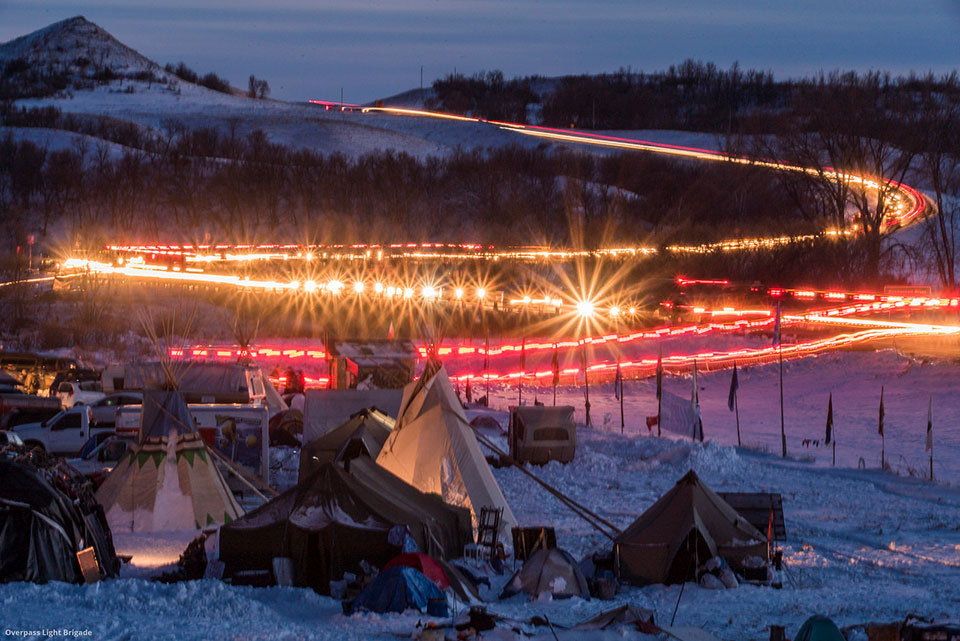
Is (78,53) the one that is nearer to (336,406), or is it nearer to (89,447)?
(336,406)

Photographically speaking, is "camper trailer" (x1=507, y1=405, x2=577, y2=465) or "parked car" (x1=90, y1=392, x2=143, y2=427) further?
"parked car" (x1=90, y1=392, x2=143, y2=427)

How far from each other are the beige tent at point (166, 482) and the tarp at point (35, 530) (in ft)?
12.0

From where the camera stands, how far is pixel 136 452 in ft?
44.9

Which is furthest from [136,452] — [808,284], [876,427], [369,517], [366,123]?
[366,123]

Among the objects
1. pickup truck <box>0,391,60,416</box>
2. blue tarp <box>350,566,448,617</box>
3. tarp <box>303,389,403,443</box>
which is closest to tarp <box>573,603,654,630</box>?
blue tarp <box>350,566,448,617</box>

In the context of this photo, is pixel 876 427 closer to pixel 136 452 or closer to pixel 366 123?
pixel 136 452

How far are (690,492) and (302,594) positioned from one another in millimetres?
4440

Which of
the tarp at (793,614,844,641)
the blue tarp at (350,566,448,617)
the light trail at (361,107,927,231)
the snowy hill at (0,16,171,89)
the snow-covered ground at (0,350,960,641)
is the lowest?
the snow-covered ground at (0,350,960,641)

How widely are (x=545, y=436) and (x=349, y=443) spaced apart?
4.70m

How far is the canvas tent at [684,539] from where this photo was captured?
11.0m

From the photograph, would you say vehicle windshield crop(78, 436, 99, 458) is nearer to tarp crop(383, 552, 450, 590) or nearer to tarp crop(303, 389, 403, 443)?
tarp crop(303, 389, 403, 443)

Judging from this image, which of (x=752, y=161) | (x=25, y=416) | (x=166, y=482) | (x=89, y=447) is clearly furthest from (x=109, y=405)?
(x=752, y=161)

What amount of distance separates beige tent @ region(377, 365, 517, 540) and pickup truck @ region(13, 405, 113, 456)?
7077 mm

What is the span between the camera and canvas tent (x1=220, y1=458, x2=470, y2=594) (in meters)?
10.4
